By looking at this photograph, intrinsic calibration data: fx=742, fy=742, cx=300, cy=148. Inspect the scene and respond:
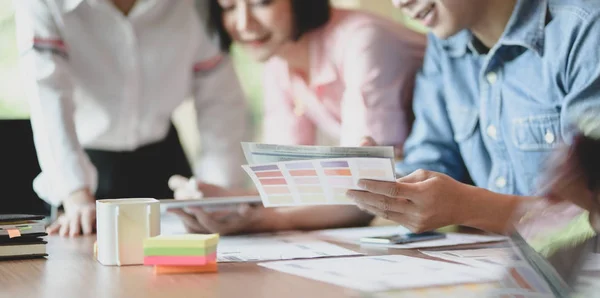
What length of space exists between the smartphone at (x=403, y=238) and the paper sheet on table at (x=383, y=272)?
0.40 feet

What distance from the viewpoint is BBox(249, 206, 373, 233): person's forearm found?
4.41 ft

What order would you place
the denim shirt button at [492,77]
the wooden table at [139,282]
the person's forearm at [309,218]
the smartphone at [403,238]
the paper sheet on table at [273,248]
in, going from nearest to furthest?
the wooden table at [139,282], the paper sheet on table at [273,248], the smartphone at [403,238], the person's forearm at [309,218], the denim shirt button at [492,77]

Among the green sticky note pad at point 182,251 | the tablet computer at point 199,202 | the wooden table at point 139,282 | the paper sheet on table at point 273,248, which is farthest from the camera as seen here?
the tablet computer at point 199,202

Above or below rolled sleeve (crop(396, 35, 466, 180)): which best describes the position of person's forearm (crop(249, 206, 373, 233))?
below

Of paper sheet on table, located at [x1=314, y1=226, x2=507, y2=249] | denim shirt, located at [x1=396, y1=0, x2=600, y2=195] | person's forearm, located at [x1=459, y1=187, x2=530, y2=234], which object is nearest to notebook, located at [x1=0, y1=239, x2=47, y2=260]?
paper sheet on table, located at [x1=314, y1=226, x2=507, y2=249]

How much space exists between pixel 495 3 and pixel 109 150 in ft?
3.50

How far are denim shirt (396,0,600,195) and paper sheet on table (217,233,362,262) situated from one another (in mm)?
381

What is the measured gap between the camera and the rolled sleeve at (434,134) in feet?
5.32

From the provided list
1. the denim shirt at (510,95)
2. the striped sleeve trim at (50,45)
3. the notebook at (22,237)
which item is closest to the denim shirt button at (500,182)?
the denim shirt at (510,95)

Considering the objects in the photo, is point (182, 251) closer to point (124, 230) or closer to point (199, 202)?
point (124, 230)

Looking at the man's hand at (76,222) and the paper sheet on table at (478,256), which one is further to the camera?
the man's hand at (76,222)

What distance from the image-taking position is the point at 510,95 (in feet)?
4.75

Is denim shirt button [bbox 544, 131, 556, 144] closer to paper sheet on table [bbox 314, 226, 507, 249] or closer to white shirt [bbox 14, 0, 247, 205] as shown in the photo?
paper sheet on table [bbox 314, 226, 507, 249]

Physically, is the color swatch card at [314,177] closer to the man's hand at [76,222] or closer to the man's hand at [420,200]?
the man's hand at [420,200]
